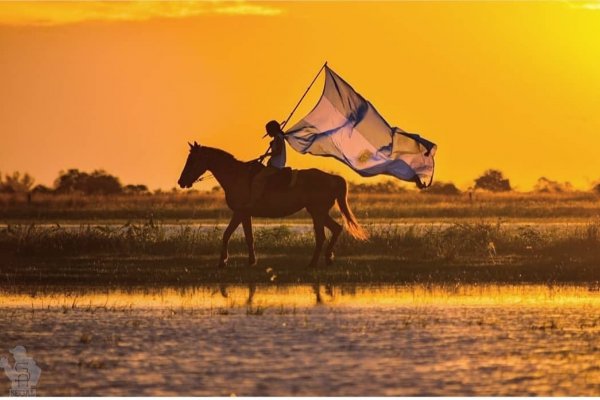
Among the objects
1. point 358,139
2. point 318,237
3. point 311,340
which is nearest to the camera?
point 311,340

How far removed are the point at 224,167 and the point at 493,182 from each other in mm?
70337

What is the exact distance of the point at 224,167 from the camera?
3262 cm

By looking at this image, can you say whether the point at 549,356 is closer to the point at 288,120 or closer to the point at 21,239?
the point at 288,120

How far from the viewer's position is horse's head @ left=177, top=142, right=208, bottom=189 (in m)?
32.8

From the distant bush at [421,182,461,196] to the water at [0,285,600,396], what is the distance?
5927 cm

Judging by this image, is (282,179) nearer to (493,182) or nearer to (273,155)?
(273,155)

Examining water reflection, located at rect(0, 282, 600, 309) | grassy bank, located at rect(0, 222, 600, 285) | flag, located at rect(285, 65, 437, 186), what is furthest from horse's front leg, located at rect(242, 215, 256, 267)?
water reflection, located at rect(0, 282, 600, 309)

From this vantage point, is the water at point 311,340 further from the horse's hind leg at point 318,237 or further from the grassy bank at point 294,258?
the horse's hind leg at point 318,237

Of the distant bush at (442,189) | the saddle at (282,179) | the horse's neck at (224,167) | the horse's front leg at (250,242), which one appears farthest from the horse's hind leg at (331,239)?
the distant bush at (442,189)

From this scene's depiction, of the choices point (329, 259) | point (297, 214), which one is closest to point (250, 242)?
point (329, 259)

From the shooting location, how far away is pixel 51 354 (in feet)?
66.1

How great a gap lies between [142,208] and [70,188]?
27.2m

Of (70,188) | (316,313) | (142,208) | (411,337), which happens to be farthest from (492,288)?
(70,188)

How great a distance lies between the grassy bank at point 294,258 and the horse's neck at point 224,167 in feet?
4.99
